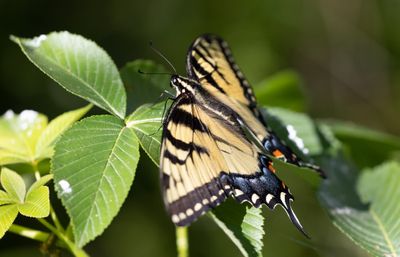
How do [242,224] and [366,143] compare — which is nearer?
[242,224]

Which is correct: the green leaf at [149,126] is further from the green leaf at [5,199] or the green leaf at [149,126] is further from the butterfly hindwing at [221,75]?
the green leaf at [5,199]

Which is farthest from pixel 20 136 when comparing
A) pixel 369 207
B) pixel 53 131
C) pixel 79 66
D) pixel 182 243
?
pixel 369 207

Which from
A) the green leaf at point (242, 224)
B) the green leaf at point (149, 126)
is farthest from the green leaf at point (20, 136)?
the green leaf at point (242, 224)

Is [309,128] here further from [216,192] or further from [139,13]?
[139,13]

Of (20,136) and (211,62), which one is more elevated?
(20,136)

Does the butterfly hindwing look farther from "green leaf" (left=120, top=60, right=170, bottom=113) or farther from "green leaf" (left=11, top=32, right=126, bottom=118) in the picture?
"green leaf" (left=11, top=32, right=126, bottom=118)

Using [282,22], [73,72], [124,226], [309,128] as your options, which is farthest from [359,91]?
[73,72]

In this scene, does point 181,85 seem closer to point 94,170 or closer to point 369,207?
point 94,170
